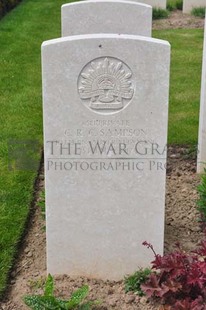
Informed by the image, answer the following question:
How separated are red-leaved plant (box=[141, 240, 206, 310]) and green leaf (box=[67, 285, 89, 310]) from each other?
0.33 m

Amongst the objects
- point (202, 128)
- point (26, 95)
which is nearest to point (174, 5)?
point (26, 95)

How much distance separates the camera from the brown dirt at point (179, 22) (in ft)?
42.0

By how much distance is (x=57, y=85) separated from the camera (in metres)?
3.57

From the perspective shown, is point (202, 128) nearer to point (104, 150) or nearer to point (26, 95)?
point (104, 150)

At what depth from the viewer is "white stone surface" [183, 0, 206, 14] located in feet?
45.9

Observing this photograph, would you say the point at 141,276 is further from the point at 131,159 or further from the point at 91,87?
the point at 91,87

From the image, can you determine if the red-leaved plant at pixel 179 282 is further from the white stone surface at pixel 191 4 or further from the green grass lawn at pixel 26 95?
the white stone surface at pixel 191 4

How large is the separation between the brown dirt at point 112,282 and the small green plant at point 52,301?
18 centimetres

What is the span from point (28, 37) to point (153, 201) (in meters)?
8.03

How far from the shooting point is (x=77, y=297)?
3.54 meters

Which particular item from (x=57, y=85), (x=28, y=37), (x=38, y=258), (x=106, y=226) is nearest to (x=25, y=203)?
(x=38, y=258)

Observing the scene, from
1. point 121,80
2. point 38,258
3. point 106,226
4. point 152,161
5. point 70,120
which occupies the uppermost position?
point 121,80

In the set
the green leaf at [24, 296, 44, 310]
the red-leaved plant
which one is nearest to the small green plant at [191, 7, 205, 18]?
the red-leaved plant

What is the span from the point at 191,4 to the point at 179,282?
→ 449 inches
